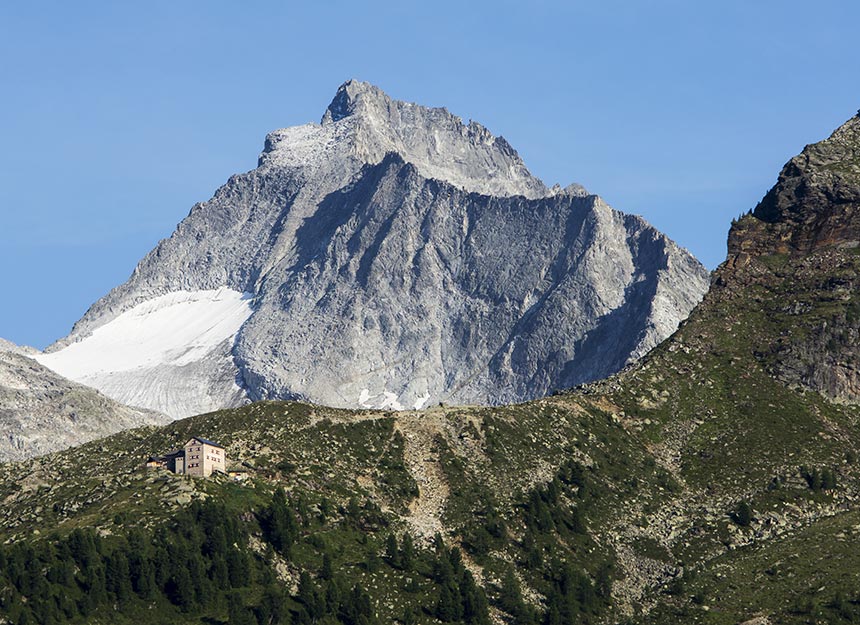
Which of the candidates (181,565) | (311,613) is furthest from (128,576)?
(311,613)

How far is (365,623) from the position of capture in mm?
198750

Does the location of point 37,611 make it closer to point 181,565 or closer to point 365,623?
point 181,565

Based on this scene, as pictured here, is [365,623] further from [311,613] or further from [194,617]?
[194,617]

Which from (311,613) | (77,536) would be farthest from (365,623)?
→ (77,536)

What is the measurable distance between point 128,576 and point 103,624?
305 inches

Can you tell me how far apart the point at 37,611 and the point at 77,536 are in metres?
11.8

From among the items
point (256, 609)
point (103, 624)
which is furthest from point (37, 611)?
point (256, 609)

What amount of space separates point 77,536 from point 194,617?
15345 millimetres

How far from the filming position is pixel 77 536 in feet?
652

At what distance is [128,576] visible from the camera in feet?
648

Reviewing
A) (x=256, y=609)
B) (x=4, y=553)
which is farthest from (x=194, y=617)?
(x=4, y=553)

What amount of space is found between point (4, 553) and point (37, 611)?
10.9 m

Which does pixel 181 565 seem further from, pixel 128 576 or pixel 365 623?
pixel 365 623

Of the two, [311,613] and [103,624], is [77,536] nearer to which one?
[103,624]
